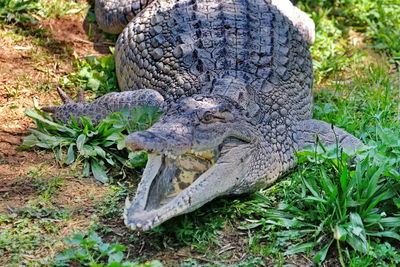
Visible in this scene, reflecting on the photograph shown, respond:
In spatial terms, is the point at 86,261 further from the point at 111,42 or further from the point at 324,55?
the point at 324,55

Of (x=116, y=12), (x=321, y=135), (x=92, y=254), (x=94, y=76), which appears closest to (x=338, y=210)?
(x=321, y=135)

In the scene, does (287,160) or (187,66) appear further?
(187,66)

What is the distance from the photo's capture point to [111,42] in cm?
588

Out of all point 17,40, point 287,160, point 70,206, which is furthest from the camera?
point 17,40

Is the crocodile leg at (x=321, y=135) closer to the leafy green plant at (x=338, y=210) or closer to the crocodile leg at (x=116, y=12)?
the leafy green plant at (x=338, y=210)

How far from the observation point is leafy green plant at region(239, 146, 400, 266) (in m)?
3.42

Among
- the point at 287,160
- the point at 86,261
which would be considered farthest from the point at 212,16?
the point at 86,261

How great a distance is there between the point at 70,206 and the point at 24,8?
8.71 feet

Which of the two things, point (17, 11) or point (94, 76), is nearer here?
point (94, 76)

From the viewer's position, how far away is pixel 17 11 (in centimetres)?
567

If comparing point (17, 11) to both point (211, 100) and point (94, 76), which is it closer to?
point (94, 76)

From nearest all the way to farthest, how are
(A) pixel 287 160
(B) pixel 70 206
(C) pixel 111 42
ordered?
1. (B) pixel 70 206
2. (A) pixel 287 160
3. (C) pixel 111 42

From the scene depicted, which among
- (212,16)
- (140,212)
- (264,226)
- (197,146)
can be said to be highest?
(212,16)

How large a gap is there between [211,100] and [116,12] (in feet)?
7.40
